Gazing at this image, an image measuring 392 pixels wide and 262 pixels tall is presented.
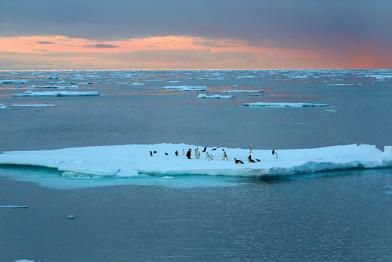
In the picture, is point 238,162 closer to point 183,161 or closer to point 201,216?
point 183,161

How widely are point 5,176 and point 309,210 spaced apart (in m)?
6.68

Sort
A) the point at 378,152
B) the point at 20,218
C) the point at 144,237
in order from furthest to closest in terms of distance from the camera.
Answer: the point at 378,152, the point at 20,218, the point at 144,237

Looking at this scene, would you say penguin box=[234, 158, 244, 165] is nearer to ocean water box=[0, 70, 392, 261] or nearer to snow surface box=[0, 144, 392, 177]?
snow surface box=[0, 144, 392, 177]

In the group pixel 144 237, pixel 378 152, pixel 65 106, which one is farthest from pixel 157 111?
pixel 144 237

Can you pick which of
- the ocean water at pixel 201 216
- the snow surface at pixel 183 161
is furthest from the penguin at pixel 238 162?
the ocean water at pixel 201 216

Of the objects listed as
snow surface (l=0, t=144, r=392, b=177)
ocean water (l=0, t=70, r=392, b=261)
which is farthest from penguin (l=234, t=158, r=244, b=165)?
ocean water (l=0, t=70, r=392, b=261)

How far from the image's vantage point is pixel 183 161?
13242mm

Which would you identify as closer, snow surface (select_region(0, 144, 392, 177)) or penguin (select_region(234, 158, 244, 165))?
snow surface (select_region(0, 144, 392, 177))

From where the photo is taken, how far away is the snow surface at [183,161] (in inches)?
492

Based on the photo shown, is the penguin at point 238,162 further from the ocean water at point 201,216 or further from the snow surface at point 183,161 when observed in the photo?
the ocean water at point 201,216

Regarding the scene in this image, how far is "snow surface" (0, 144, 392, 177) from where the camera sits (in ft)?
41.0

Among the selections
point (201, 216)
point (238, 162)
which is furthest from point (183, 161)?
point (201, 216)

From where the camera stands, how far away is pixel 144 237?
8.66 meters

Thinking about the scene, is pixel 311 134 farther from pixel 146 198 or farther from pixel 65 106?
pixel 65 106
